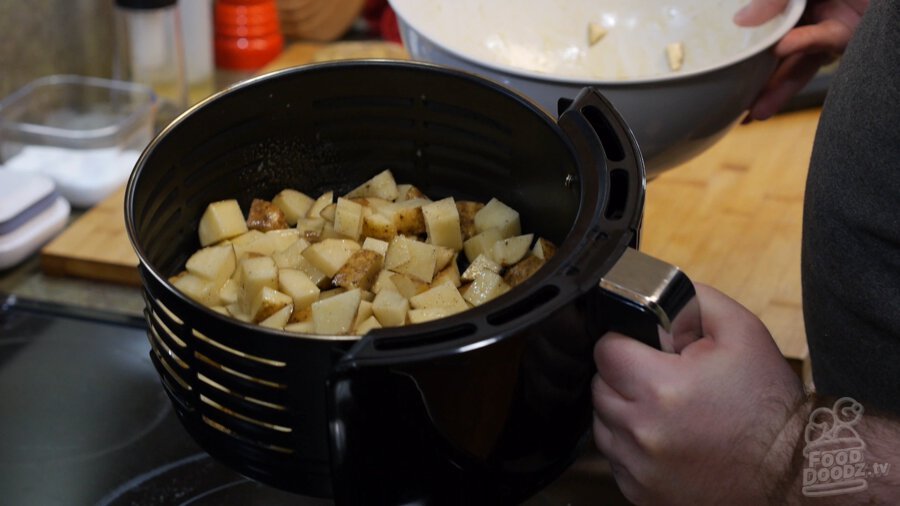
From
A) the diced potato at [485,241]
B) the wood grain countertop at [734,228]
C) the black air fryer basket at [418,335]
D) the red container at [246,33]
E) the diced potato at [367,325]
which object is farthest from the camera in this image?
the red container at [246,33]

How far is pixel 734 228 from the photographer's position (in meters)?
1.25

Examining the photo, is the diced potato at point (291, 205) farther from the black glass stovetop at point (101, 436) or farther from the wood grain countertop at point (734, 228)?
the wood grain countertop at point (734, 228)

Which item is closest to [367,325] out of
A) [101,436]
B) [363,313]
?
[363,313]

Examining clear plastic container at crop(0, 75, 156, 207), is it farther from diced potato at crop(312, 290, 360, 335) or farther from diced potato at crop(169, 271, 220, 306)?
diced potato at crop(312, 290, 360, 335)

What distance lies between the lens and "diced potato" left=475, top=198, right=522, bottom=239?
80cm

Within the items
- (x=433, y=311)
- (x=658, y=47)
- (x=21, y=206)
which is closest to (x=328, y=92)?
(x=433, y=311)

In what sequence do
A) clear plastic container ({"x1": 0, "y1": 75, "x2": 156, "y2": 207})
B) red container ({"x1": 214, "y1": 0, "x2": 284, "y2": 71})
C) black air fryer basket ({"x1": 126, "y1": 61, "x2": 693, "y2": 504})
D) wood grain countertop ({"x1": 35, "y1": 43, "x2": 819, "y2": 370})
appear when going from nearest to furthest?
1. black air fryer basket ({"x1": 126, "y1": 61, "x2": 693, "y2": 504})
2. wood grain countertop ({"x1": 35, "y1": 43, "x2": 819, "y2": 370})
3. clear plastic container ({"x1": 0, "y1": 75, "x2": 156, "y2": 207})
4. red container ({"x1": 214, "y1": 0, "x2": 284, "y2": 71})

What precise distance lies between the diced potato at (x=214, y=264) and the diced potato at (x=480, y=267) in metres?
0.18

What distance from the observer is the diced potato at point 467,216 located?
82 cm

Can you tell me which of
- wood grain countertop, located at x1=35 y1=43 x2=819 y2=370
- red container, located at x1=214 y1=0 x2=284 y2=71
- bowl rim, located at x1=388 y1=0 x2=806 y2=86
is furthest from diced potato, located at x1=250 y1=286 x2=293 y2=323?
red container, located at x1=214 y1=0 x2=284 y2=71

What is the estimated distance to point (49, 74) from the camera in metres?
1.48

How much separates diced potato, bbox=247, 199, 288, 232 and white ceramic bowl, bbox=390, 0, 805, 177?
0.21 m

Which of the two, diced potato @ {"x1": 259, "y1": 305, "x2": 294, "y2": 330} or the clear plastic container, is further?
the clear plastic container

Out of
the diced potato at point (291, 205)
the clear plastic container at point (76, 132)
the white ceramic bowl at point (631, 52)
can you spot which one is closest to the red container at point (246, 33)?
the clear plastic container at point (76, 132)
